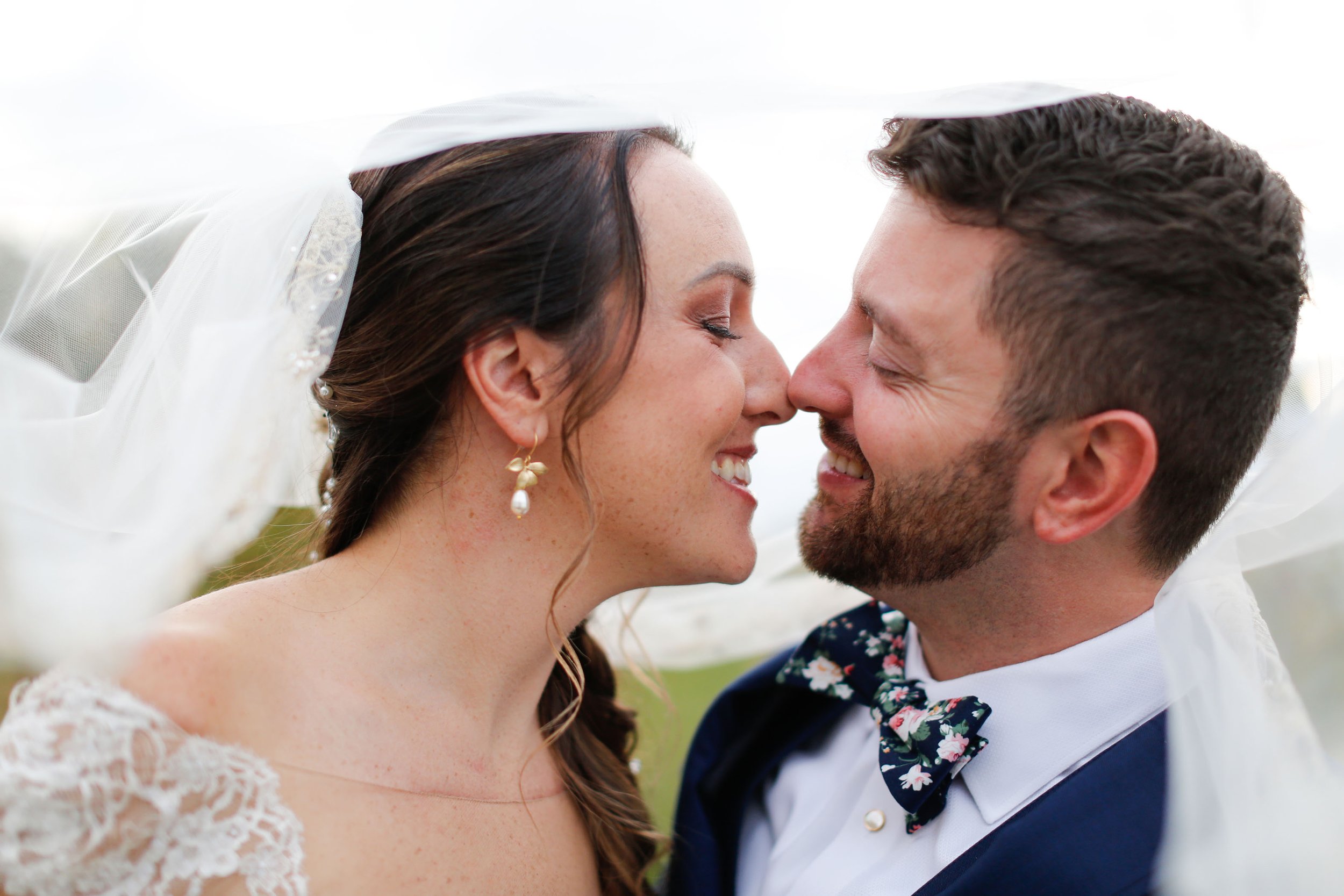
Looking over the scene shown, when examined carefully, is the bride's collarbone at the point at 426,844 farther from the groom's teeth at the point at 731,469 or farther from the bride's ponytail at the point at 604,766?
the groom's teeth at the point at 731,469

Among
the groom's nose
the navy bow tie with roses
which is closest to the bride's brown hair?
the groom's nose

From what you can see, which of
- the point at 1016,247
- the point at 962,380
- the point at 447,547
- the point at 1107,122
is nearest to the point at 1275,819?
the point at 962,380

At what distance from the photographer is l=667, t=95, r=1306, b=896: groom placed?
94.5 inches

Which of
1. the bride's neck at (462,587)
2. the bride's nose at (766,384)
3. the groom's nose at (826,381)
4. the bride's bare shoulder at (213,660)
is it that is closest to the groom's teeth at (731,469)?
the bride's nose at (766,384)

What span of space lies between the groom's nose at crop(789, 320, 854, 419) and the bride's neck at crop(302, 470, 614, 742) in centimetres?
80

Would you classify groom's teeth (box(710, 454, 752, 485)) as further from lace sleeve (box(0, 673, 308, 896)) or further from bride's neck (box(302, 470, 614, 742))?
lace sleeve (box(0, 673, 308, 896))

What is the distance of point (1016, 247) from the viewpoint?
249 centimetres

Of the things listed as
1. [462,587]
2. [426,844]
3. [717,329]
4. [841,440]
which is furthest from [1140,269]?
[426,844]

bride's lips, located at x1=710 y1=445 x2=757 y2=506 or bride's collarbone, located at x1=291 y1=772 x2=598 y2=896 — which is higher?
bride's lips, located at x1=710 y1=445 x2=757 y2=506

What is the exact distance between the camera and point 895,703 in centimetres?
273

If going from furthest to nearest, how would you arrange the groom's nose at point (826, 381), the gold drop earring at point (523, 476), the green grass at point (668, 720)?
the green grass at point (668, 720) → the groom's nose at point (826, 381) → the gold drop earring at point (523, 476)

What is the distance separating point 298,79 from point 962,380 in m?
1.80

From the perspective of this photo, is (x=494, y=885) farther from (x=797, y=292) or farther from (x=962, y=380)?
(x=797, y=292)

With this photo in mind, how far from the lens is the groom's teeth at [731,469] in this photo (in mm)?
2750
